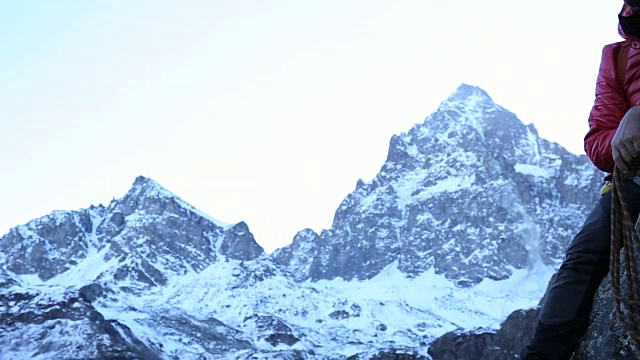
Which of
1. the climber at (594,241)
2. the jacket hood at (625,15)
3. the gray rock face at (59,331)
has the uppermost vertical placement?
the gray rock face at (59,331)

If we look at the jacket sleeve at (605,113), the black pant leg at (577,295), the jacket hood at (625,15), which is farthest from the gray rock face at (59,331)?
the jacket hood at (625,15)

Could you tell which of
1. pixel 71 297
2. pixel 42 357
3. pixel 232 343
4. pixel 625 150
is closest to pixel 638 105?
pixel 625 150

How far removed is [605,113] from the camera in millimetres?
4715

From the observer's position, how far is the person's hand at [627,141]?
13.6 feet

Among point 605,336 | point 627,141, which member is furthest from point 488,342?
point 627,141

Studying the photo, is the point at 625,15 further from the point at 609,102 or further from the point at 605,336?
the point at 605,336

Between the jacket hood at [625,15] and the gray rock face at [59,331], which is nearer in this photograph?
the jacket hood at [625,15]

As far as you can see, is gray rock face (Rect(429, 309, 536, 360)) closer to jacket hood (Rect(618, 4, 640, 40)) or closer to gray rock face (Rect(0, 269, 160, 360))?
gray rock face (Rect(0, 269, 160, 360))

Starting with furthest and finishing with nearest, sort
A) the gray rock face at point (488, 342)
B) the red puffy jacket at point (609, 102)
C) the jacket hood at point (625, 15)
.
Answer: the gray rock face at point (488, 342), the red puffy jacket at point (609, 102), the jacket hood at point (625, 15)

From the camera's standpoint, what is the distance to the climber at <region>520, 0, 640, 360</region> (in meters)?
4.67

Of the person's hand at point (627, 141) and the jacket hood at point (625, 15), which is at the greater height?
the jacket hood at point (625, 15)

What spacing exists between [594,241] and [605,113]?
0.74 m

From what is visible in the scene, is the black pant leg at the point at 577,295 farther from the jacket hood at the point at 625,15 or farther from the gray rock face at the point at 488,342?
the gray rock face at the point at 488,342

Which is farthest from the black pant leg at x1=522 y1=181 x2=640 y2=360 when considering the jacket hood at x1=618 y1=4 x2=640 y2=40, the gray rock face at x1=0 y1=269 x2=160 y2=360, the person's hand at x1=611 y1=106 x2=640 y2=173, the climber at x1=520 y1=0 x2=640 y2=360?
the gray rock face at x1=0 y1=269 x2=160 y2=360
